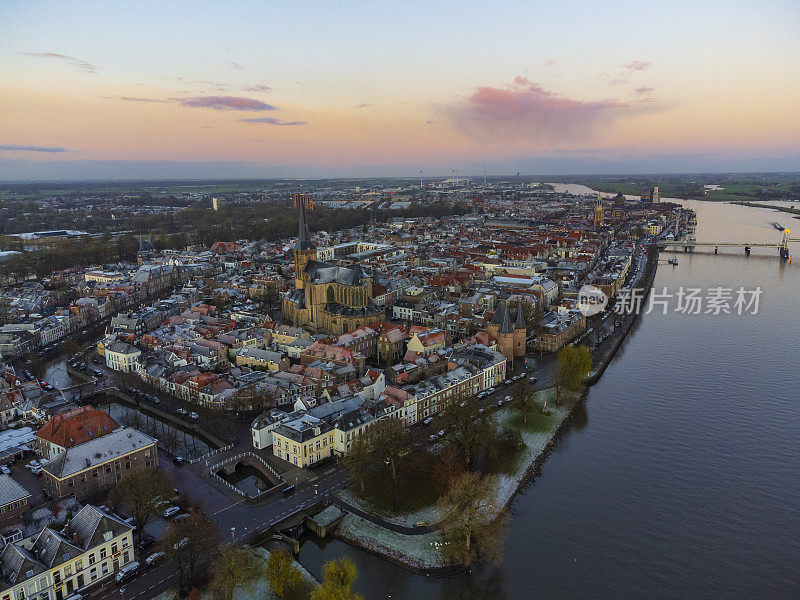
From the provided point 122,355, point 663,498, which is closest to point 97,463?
point 122,355

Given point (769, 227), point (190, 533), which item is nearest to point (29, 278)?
point (190, 533)

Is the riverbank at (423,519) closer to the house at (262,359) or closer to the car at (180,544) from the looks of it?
the car at (180,544)

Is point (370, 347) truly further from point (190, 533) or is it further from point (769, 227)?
point (769, 227)

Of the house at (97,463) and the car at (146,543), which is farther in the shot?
the house at (97,463)

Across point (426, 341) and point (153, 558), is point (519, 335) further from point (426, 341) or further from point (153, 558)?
point (153, 558)

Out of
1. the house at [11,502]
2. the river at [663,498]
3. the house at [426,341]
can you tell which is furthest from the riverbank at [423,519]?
the house at [11,502]

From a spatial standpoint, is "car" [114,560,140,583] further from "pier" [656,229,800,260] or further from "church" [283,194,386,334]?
"pier" [656,229,800,260]

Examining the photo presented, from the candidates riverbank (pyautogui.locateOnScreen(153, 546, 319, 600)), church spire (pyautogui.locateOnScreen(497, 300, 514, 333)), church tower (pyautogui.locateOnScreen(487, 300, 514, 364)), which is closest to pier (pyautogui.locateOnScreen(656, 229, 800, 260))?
church tower (pyautogui.locateOnScreen(487, 300, 514, 364))
